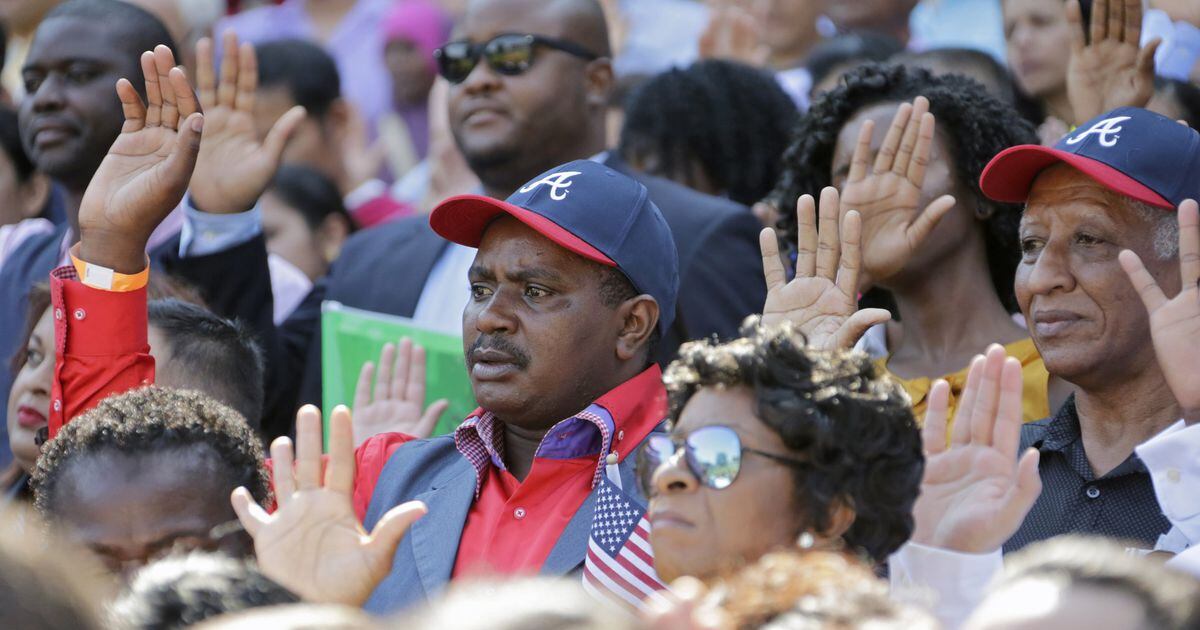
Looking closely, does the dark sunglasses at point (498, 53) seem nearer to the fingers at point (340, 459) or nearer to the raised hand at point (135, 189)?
the raised hand at point (135, 189)

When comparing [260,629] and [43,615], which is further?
[43,615]

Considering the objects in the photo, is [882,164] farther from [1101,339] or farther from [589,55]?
[589,55]

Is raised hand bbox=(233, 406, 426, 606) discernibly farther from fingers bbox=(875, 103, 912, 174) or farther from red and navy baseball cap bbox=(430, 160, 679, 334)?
fingers bbox=(875, 103, 912, 174)

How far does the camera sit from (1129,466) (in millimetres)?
3523

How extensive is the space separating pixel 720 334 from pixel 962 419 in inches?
66.6

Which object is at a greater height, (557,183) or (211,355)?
(557,183)

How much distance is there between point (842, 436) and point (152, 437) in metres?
1.46

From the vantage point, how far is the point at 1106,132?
377 cm

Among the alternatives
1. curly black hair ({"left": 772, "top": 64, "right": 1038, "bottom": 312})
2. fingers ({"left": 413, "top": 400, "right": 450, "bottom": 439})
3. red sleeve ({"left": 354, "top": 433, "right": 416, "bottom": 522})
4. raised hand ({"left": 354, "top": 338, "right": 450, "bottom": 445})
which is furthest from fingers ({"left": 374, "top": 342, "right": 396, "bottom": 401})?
curly black hair ({"left": 772, "top": 64, "right": 1038, "bottom": 312})

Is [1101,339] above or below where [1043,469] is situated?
above

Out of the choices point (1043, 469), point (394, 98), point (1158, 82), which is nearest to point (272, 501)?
point (1043, 469)

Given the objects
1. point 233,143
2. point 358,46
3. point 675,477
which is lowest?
point 358,46

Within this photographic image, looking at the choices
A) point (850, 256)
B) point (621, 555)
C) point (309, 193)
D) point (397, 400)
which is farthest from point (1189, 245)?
point (309, 193)

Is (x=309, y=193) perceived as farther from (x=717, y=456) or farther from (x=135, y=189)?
(x=717, y=456)
